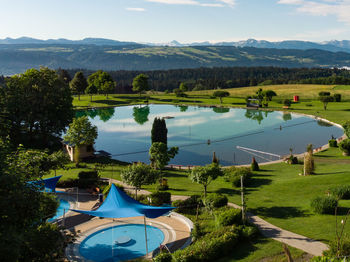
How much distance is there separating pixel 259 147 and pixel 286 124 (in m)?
22.4

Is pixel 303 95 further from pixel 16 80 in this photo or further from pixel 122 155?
pixel 16 80

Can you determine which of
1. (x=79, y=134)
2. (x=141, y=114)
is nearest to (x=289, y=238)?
(x=79, y=134)

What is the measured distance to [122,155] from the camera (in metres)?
45.1

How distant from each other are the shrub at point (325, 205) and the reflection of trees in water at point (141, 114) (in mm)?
54604

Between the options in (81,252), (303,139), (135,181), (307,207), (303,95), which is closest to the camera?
(81,252)

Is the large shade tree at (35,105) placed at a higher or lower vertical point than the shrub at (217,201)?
higher

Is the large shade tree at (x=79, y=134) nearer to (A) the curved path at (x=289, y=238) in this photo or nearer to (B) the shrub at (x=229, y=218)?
(B) the shrub at (x=229, y=218)

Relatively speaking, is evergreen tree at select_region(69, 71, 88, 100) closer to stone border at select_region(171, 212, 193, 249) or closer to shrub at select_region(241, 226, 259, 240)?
stone border at select_region(171, 212, 193, 249)

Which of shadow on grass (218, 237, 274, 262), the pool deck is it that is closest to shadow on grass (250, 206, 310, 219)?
shadow on grass (218, 237, 274, 262)

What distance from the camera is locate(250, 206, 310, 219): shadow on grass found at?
67.8 ft

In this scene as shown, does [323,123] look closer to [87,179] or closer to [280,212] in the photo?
[280,212]

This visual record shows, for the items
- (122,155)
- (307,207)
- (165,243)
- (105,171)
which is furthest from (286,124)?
(165,243)

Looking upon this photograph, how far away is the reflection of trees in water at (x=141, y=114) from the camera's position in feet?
248

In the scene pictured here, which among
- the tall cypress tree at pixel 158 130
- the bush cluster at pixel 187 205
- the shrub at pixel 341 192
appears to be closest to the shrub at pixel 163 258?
the bush cluster at pixel 187 205
